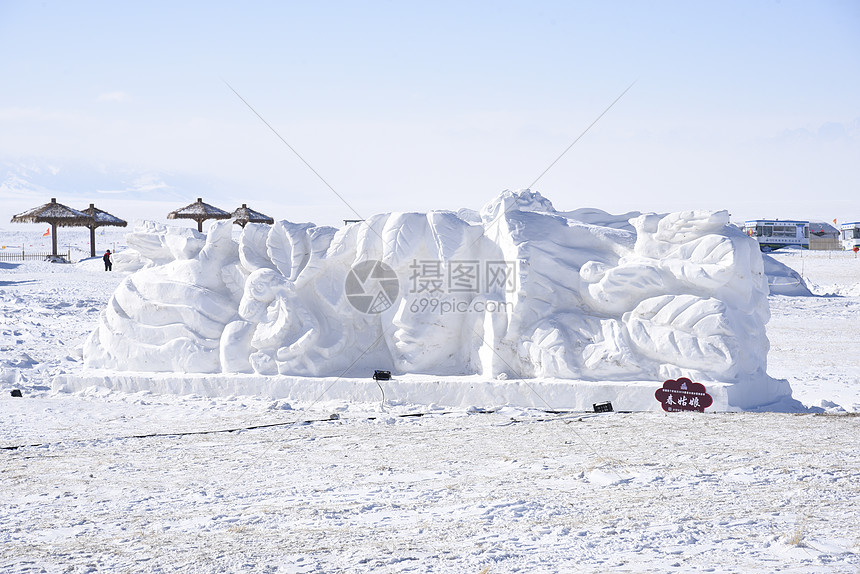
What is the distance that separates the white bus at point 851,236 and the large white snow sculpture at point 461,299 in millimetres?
36349

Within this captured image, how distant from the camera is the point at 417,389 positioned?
7.03 m

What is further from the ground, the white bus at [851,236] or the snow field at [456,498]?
the white bus at [851,236]

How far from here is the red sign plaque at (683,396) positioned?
20.6 feet

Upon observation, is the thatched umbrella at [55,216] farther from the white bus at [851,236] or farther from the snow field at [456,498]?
the white bus at [851,236]

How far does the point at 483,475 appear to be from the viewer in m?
4.64

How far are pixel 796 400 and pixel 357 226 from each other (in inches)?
168

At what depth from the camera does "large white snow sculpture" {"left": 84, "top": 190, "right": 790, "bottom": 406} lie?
6637mm

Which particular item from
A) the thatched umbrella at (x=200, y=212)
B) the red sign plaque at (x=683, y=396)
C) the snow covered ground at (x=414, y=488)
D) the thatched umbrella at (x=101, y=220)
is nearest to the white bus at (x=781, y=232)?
the thatched umbrella at (x=200, y=212)

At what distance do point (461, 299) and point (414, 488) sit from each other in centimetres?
314

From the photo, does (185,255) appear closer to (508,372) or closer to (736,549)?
(508,372)

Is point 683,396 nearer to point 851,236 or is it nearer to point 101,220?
point 101,220

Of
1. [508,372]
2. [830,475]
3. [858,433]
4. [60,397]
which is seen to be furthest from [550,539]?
[60,397]

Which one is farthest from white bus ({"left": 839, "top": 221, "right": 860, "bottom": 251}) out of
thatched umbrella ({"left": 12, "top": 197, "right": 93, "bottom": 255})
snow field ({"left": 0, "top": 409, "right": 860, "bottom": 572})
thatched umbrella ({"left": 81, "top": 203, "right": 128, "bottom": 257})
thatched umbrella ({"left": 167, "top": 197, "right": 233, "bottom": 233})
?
snow field ({"left": 0, "top": 409, "right": 860, "bottom": 572})

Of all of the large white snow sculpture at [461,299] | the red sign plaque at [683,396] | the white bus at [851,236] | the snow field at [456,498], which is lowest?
the snow field at [456,498]
